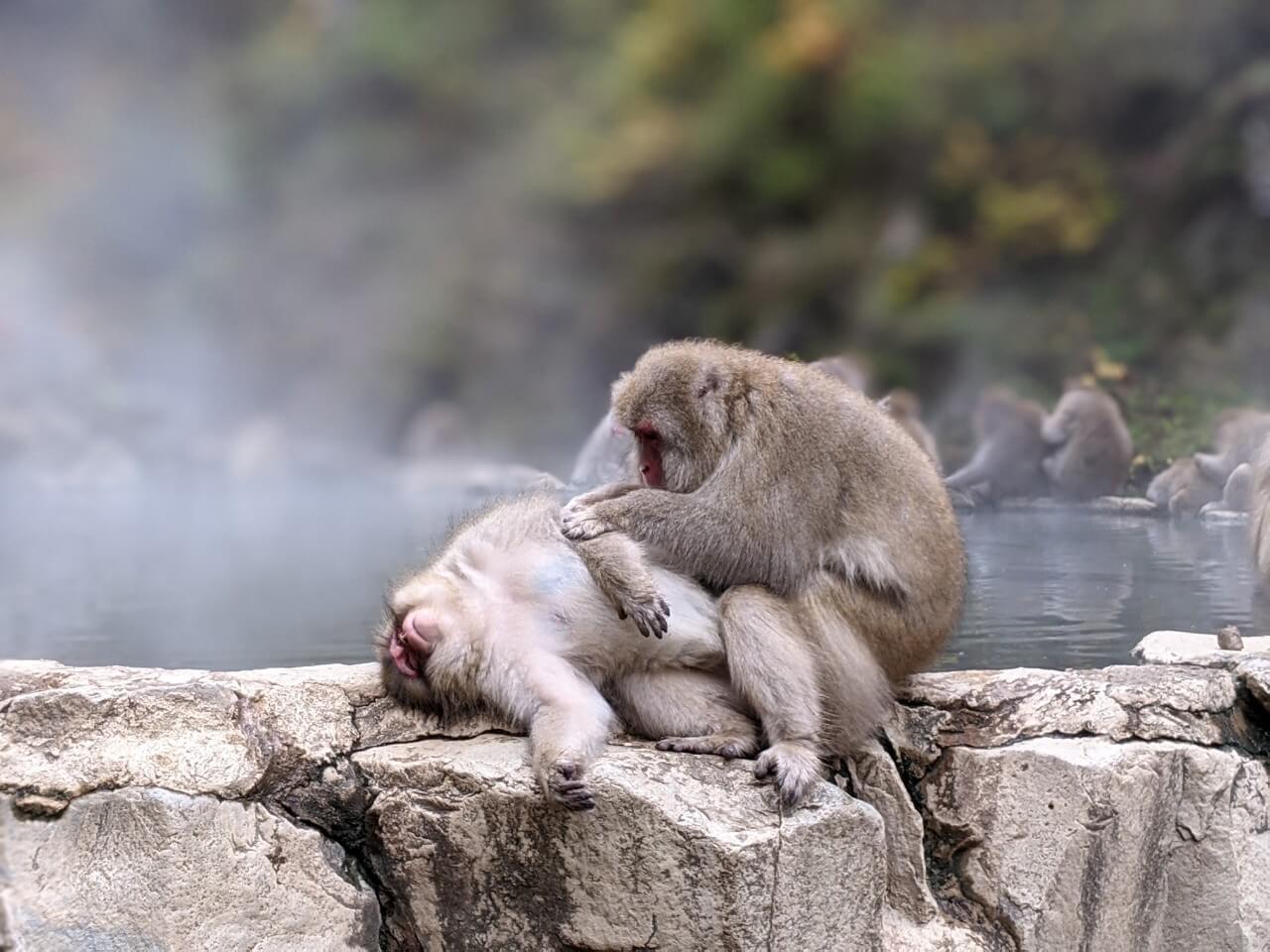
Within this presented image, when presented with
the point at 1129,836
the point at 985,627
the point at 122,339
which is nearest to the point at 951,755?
the point at 1129,836

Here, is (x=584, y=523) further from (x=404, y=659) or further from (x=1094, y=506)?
(x=1094, y=506)

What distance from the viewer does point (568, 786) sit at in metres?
2.22

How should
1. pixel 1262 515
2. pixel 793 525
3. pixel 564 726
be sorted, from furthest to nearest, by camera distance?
pixel 1262 515, pixel 793 525, pixel 564 726

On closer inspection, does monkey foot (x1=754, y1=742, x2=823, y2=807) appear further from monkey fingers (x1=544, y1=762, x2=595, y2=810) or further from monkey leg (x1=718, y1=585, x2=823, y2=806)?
monkey fingers (x1=544, y1=762, x2=595, y2=810)

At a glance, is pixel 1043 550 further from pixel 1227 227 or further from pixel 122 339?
Result: pixel 122 339

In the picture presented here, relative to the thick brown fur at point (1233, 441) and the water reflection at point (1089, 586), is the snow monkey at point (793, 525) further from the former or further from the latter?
the thick brown fur at point (1233, 441)

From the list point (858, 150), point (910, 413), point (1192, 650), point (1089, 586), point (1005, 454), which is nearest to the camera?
point (1192, 650)

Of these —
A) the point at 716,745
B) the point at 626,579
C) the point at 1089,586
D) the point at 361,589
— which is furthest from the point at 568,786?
the point at 361,589

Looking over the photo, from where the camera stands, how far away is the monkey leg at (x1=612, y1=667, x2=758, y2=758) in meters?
2.46

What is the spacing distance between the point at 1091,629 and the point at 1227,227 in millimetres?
3171

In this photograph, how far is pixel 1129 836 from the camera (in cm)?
254

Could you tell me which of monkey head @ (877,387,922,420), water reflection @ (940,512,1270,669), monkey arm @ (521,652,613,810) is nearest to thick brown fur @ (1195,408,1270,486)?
water reflection @ (940,512,1270,669)

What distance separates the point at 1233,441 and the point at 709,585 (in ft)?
7.52

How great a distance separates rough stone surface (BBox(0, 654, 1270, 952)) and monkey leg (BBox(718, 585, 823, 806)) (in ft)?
0.27
